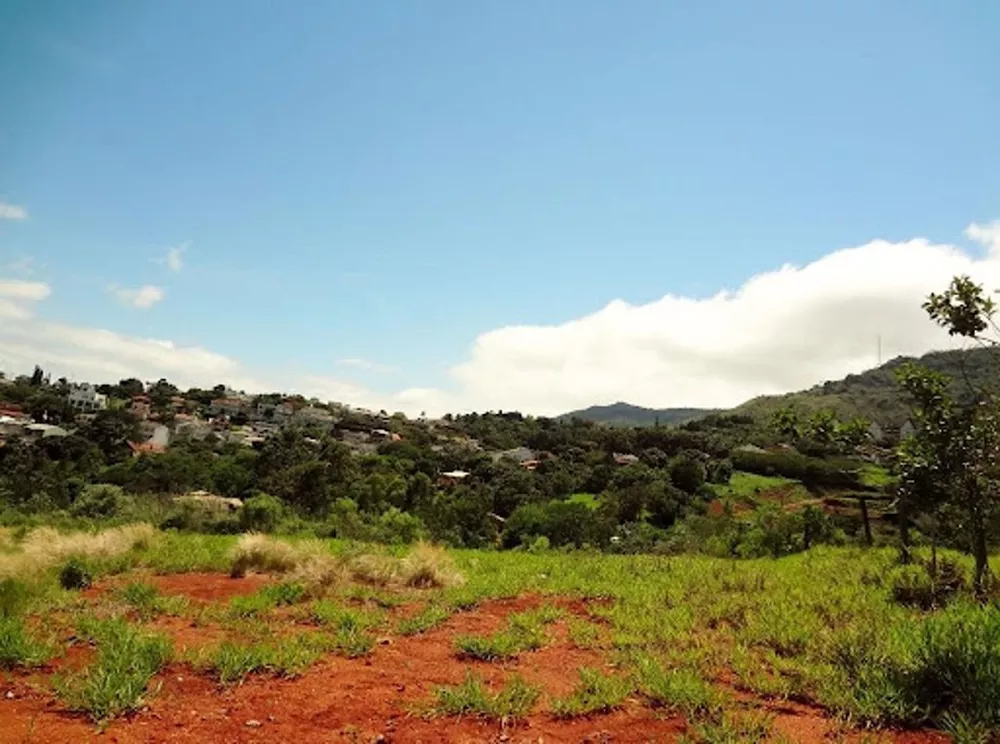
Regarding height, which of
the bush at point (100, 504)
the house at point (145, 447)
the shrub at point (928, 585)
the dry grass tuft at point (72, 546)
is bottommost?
the bush at point (100, 504)

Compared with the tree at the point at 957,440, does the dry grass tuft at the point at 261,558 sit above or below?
below

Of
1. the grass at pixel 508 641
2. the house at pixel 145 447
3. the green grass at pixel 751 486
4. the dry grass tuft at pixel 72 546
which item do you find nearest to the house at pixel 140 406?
the house at pixel 145 447

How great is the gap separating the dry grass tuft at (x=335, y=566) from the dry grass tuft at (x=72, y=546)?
3032mm

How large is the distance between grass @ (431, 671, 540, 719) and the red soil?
0.13m

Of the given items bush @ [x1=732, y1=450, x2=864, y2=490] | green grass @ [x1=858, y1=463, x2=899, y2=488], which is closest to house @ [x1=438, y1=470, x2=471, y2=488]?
bush @ [x1=732, y1=450, x2=864, y2=490]

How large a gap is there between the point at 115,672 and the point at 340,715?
6.86 ft

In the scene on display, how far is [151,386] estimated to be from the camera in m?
181

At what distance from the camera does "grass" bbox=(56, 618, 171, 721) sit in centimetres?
540

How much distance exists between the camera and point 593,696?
596 cm

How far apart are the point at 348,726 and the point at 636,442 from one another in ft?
380

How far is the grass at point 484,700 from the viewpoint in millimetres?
5645

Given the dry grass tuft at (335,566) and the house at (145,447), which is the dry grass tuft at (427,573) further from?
the house at (145,447)

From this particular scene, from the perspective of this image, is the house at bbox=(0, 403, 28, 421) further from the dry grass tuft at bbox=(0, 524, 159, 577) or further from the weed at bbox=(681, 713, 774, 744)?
the weed at bbox=(681, 713, 774, 744)

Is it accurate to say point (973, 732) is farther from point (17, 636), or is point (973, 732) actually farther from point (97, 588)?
point (97, 588)
